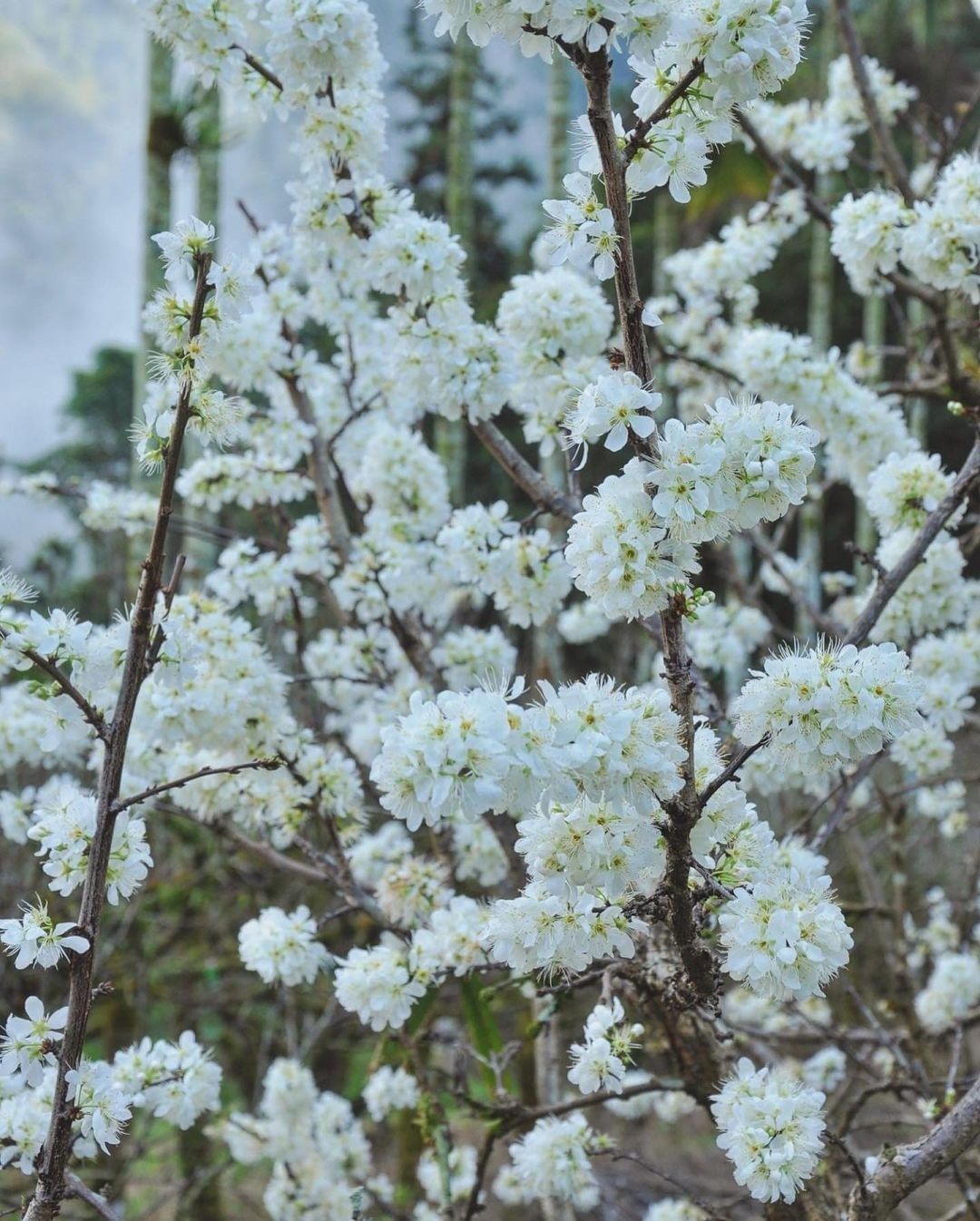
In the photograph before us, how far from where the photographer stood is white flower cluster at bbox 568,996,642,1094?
1.56 m

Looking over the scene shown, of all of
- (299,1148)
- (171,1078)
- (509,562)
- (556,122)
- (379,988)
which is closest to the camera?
(171,1078)

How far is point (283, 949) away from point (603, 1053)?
828 millimetres

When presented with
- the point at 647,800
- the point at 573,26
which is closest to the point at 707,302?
the point at 573,26

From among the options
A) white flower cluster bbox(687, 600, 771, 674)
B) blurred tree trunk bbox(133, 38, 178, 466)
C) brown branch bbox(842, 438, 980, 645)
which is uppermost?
blurred tree trunk bbox(133, 38, 178, 466)

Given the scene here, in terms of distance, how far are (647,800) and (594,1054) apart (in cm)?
61

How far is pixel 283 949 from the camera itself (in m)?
2.12

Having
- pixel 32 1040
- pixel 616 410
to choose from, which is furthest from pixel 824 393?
pixel 32 1040

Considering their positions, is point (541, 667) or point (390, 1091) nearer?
point (390, 1091)

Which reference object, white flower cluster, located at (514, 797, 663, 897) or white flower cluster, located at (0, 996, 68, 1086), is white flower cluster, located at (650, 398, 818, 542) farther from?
white flower cluster, located at (0, 996, 68, 1086)

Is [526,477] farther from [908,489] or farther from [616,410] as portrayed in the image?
[616,410]

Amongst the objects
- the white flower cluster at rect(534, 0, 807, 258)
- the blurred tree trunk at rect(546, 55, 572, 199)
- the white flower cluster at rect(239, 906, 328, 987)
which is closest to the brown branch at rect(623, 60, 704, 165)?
the white flower cluster at rect(534, 0, 807, 258)

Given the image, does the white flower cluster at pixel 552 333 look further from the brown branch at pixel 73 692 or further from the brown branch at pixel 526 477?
the brown branch at pixel 73 692

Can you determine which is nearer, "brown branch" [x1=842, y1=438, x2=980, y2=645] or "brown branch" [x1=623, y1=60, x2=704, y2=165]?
"brown branch" [x1=623, y1=60, x2=704, y2=165]

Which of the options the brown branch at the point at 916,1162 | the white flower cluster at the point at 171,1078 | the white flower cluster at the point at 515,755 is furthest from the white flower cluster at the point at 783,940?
the white flower cluster at the point at 171,1078
